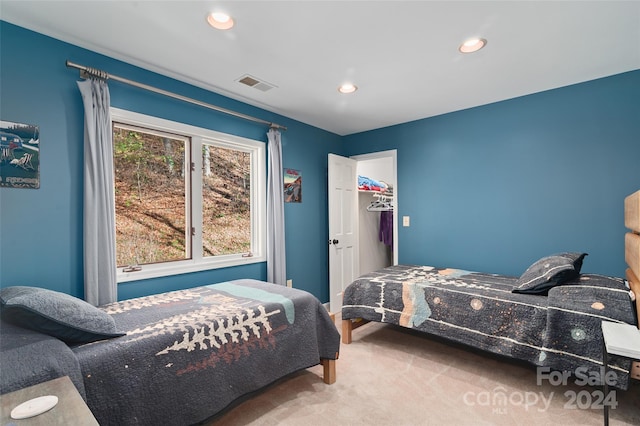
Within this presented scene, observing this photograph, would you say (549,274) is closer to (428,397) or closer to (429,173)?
(428,397)

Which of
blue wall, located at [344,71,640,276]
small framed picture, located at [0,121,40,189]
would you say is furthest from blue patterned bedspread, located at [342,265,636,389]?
small framed picture, located at [0,121,40,189]

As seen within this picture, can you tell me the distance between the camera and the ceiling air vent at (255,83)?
8.84 feet

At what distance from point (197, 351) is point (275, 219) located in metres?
1.88

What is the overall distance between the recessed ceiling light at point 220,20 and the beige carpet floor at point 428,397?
2459 millimetres

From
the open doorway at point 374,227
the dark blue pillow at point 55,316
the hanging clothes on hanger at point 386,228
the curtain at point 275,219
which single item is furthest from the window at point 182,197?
the hanging clothes on hanger at point 386,228

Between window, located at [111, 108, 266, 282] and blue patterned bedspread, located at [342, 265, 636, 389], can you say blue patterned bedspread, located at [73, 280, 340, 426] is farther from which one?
blue patterned bedspread, located at [342, 265, 636, 389]

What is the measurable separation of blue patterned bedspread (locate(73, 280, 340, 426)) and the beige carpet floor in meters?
0.25

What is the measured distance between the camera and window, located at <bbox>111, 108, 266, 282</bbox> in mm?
2512

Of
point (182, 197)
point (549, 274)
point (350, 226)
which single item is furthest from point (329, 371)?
point (350, 226)

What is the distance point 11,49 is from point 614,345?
3695 mm

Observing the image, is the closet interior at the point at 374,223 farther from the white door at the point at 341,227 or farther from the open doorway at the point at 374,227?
the white door at the point at 341,227

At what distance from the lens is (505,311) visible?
2254 mm

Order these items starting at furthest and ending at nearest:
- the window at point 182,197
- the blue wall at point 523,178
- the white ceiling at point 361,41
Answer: the blue wall at point 523,178
the window at point 182,197
the white ceiling at point 361,41

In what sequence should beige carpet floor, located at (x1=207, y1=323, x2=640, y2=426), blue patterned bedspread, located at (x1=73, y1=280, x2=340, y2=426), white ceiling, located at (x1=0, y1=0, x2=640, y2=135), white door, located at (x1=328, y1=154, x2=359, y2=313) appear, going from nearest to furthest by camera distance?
blue patterned bedspread, located at (x1=73, y1=280, x2=340, y2=426) < white ceiling, located at (x1=0, y1=0, x2=640, y2=135) < beige carpet floor, located at (x1=207, y1=323, x2=640, y2=426) < white door, located at (x1=328, y1=154, x2=359, y2=313)
